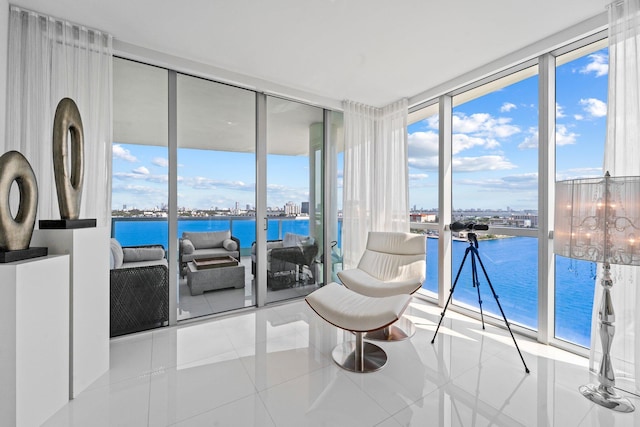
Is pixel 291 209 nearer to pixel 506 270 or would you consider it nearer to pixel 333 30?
pixel 333 30

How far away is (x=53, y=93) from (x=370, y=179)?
3.45m

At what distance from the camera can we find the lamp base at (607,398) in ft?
5.40

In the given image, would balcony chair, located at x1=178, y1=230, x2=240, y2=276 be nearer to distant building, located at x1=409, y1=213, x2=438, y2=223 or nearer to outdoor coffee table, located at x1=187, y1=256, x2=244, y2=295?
outdoor coffee table, located at x1=187, y1=256, x2=244, y2=295

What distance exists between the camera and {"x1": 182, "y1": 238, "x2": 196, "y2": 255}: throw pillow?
290 cm

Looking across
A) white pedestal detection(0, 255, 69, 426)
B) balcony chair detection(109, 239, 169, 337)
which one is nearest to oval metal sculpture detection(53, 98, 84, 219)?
white pedestal detection(0, 255, 69, 426)

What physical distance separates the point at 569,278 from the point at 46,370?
397 centimetres

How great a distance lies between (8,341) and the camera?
1344 millimetres

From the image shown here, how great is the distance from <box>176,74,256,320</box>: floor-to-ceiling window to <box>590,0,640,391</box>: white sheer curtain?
321 centimetres

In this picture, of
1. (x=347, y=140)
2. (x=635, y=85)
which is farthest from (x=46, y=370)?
(x=635, y=85)

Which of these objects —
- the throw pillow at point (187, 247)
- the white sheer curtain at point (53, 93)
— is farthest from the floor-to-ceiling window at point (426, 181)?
the white sheer curtain at point (53, 93)

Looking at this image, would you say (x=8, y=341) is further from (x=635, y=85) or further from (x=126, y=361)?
(x=635, y=85)

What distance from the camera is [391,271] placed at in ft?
10.2

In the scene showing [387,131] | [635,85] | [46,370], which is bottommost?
[46,370]

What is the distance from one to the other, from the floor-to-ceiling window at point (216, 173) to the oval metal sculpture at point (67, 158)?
3.21 ft
